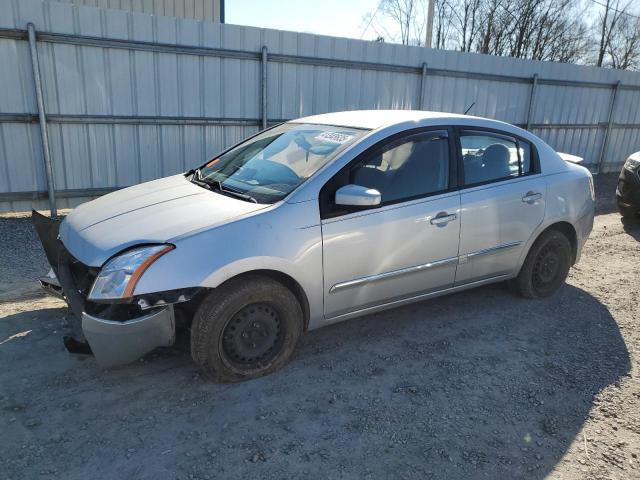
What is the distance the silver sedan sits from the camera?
2.94 metres

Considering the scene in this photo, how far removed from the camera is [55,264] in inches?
142

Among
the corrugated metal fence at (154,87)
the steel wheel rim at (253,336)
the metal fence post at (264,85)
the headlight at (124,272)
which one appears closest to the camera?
the headlight at (124,272)

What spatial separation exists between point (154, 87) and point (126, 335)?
4871 millimetres

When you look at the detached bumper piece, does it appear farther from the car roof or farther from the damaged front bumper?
the car roof

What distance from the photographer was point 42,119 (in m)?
6.20

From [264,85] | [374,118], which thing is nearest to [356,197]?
[374,118]

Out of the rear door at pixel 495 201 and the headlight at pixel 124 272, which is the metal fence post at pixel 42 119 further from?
the rear door at pixel 495 201

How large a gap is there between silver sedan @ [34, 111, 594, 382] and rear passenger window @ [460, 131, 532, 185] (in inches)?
0.5

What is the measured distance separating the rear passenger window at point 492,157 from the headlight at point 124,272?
7.99 ft

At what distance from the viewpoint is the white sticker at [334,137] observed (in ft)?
12.1

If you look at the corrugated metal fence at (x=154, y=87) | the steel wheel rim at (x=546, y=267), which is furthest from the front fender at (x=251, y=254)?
the corrugated metal fence at (x=154, y=87)

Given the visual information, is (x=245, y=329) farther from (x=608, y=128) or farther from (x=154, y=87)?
(x=608, y=128)

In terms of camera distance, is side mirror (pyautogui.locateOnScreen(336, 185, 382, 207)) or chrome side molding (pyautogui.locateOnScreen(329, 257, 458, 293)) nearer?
side mirror (pyautogui.locateOnScreen(336, 185, 382, 207))

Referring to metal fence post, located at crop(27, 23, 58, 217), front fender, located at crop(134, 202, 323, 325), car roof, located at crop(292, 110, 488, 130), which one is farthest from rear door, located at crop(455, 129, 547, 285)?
metal fence post, located at crop(27, 23, 58, 217)
